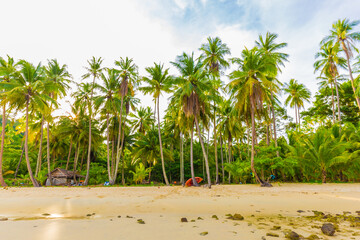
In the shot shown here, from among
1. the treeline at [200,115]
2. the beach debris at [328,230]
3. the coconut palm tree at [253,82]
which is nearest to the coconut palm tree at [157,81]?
the treeline at [200,115]

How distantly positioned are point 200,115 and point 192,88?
2.69 metres

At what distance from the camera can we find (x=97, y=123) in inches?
905

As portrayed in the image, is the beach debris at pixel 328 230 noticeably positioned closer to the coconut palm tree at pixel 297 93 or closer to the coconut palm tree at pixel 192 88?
the coconut palm tree at pixel 192 88

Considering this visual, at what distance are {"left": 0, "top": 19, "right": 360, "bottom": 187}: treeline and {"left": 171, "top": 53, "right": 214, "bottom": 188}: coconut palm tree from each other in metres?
0.07

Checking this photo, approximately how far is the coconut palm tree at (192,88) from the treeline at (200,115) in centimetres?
7

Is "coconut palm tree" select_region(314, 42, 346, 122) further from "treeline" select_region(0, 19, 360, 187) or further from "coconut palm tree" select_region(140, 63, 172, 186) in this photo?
"coconut palm tree" select_region(140, 63, 172, 186)

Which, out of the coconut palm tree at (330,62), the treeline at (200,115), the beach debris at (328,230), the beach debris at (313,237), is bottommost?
the beach debris at (313,237)

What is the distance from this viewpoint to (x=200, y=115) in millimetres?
16156

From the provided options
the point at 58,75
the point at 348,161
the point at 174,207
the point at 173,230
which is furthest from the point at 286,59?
the point at 58,75

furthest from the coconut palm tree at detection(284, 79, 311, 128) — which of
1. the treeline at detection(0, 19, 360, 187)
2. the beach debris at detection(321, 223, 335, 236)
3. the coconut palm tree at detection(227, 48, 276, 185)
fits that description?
the beach debris at detection(321, 223, 335, 236)

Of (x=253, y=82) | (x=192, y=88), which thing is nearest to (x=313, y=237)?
(x=253, y=82)

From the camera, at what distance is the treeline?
14172mm

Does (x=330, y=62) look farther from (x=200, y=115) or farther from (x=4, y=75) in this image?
(x=4, y=75)

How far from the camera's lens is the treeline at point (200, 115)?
14172 mm
